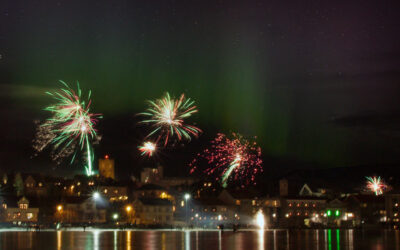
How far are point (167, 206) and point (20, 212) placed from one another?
85.7 ft

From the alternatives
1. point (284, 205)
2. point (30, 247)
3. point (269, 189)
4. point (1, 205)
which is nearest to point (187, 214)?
point (284, 205)

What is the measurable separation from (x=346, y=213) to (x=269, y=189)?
38.4m

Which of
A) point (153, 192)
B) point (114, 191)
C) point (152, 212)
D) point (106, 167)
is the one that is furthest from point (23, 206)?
point (106, 167)

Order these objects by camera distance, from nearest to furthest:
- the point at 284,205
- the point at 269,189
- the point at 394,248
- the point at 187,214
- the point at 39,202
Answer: the point at 394,248 < the point at 187,214 < the point at 39,202 < the point at 284,205 < the point at 269,189

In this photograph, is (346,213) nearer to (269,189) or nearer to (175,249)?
(269,189)

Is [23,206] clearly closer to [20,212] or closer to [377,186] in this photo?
[20,212]

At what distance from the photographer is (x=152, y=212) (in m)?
100

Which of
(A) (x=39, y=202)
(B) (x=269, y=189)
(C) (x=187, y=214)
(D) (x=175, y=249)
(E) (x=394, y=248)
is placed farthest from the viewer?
(B) (x=269, y=189)

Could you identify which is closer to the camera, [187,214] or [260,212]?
[187,214]

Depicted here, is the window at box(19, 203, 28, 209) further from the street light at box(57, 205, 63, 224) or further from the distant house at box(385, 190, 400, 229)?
the distant house at box(385, 190, 400, 229)

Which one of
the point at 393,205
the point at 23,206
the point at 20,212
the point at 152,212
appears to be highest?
the point at 23,206

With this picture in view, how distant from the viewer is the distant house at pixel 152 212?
327 feet

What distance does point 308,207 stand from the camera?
411 ft

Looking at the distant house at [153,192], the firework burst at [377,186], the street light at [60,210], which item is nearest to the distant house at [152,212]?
the distant house at [153,192]
